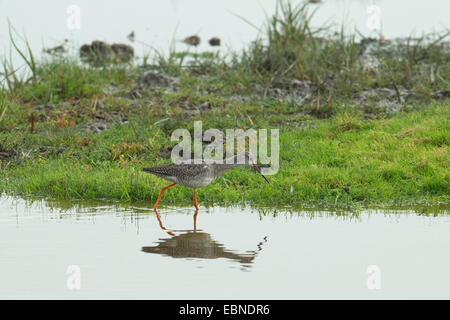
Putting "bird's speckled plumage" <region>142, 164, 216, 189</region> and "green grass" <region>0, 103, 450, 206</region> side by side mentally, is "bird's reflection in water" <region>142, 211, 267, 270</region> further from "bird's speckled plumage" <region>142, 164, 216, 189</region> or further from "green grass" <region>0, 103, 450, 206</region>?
"green grass" <region>0, 103, 450, 206</region>

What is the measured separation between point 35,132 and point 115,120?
151 cm

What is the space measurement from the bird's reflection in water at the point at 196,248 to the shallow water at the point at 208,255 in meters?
0.01

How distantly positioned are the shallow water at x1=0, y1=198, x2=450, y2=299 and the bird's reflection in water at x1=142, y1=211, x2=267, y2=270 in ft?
0.04

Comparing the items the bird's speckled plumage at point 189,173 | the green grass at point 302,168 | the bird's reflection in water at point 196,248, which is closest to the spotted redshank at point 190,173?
the bird's speckled plumage at point 189,173

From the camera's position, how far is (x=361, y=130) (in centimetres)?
1378

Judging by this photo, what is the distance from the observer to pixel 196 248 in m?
8.61

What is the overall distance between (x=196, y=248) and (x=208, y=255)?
0.35 metres

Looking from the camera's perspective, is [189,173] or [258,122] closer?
[189,173]

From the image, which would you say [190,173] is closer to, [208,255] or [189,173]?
[189,173]

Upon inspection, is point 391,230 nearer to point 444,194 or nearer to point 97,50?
point 444,194

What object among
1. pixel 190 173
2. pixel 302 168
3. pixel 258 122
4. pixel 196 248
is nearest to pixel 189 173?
pixel 190 173

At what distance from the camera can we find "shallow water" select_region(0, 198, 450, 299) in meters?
7.07

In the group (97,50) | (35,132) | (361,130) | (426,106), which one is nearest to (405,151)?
(361,130)

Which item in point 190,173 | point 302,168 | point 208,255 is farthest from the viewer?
point 302,168
